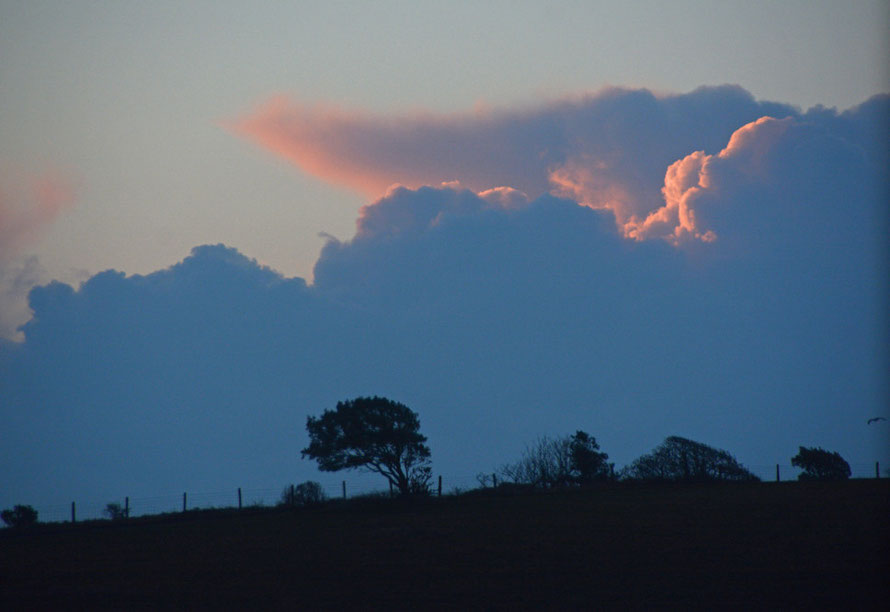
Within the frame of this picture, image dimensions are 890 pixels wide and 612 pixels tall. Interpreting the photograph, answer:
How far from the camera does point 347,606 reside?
15.9 metres

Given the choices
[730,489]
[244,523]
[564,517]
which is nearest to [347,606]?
[564,517]

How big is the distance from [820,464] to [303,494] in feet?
97.7

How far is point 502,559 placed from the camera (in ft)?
66.5

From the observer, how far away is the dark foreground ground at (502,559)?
16.1 m

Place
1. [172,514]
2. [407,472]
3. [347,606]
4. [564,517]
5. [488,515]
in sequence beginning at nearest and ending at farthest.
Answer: [347,606]
[564,517]
[488,515]
[172,514]
[407,472]

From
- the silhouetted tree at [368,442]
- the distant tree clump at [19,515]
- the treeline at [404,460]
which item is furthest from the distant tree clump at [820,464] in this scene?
the distant tree clump at [19,515]

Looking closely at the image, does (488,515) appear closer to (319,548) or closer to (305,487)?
(319,548)

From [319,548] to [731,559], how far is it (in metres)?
11.2

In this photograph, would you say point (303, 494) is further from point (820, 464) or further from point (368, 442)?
point (820, 464)

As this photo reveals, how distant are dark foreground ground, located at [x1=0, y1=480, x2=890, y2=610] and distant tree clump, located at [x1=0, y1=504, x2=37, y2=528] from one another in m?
11.5

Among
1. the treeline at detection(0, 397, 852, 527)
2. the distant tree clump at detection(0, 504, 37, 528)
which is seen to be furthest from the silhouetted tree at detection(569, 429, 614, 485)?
the distant tree clump at detection(0, 504, 37, 528)

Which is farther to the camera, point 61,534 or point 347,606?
point 61,534

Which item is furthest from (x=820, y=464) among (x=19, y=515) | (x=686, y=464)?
(x=19, y=515)

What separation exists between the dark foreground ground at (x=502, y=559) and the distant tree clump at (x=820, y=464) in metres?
15.9
